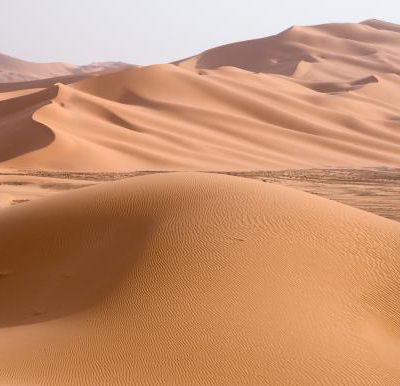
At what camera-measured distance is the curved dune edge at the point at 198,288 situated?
5.29 m

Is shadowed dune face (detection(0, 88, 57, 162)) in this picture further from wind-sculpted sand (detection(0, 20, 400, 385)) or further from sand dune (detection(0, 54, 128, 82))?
sand dune (detection(0, 54, 128, 82))

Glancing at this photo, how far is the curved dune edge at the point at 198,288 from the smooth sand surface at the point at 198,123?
1461 cm

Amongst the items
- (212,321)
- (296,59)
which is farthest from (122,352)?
(296,59)

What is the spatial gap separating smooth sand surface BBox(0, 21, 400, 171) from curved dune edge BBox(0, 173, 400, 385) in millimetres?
14607

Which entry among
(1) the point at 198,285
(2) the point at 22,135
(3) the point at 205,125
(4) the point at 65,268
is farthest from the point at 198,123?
(1) the point at 198,285

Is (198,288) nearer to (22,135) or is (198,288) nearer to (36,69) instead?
(22,135)

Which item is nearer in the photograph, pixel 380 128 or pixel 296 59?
pixel 380 128

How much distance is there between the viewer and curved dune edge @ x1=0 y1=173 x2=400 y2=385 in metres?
5.29

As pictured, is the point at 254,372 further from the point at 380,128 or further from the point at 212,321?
the point at 380,128

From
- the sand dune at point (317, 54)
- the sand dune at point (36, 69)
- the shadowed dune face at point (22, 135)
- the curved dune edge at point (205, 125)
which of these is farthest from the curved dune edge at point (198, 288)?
the sand dune at point (36, 69)

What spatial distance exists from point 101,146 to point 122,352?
68.1ft

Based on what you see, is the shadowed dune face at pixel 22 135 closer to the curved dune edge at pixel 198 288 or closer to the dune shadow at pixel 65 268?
the curved dune edge at pixel 198 288

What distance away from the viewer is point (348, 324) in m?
6.09

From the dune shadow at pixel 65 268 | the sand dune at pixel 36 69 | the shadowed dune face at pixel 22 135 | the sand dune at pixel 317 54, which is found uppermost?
the dune shadow at pixel 65 268
